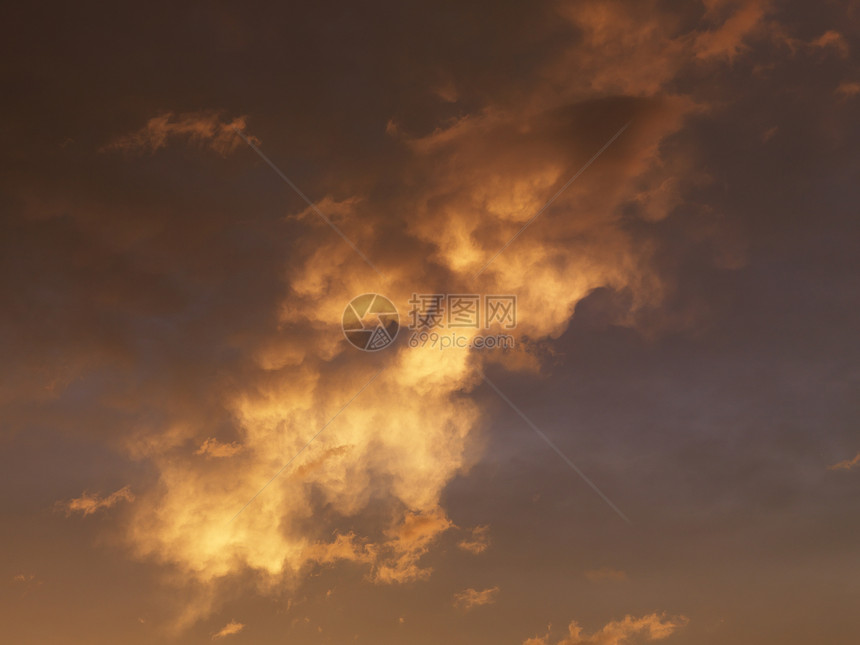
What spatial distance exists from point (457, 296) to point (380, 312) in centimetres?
578

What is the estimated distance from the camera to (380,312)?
54125 millimetres

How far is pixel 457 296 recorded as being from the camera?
5341 centimetres
